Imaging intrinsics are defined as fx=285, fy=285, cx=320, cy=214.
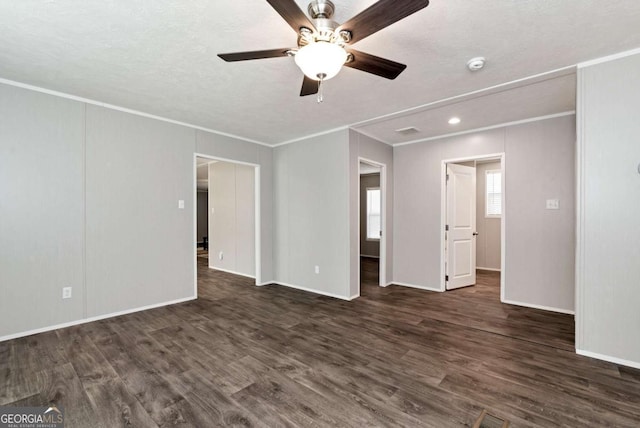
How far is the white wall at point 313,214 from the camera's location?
441cm

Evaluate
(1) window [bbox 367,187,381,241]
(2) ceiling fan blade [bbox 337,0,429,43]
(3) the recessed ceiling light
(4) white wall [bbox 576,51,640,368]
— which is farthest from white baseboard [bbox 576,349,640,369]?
(1) window [bbox 367,187,381,241]

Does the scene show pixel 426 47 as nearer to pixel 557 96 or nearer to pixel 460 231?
pixel 557 96

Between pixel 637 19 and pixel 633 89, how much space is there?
0.68 meters

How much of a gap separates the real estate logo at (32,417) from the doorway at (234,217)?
11.2 feet

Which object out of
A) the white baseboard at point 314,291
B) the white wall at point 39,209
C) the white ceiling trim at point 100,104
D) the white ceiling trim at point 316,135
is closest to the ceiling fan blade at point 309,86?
the white ceiling trim at point 316,135

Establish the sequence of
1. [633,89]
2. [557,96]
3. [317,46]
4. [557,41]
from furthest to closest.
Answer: [557,96], [633,89], [557,41], [317,46]

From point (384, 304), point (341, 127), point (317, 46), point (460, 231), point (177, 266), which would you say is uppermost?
point (341, 127)

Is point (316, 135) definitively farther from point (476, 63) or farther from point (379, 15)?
point (379, 15)

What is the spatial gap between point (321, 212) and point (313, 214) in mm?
181

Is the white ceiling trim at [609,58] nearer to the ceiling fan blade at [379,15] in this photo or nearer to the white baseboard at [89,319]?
the ceiling fan blade at [379,15]

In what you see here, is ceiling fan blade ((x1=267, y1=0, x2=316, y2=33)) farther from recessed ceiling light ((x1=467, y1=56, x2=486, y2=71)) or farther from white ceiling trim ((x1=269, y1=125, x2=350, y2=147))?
white ceiling trim ((x1=269, y1=125, x2=350, y2=147))

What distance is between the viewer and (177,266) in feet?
13.7

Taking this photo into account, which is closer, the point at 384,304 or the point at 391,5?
the point at 391,5

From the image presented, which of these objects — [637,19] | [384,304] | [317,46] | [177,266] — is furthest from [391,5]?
[177,266]
